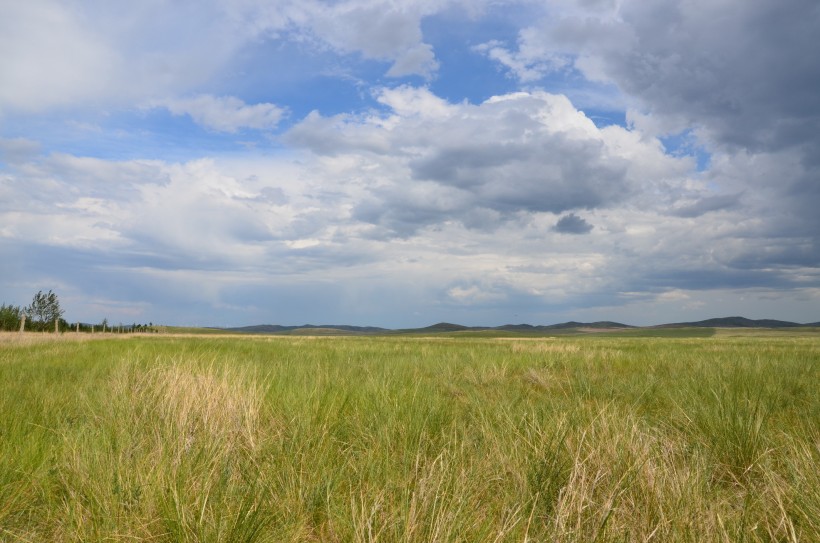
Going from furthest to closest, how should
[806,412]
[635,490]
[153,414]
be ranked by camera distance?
[806,412] → [153,414] → [635,490]

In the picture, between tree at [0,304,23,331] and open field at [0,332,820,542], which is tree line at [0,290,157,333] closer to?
tree at [0,304,23,331]

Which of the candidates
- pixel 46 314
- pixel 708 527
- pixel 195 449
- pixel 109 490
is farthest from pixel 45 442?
pixel 46 314

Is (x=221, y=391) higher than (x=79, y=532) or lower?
higher

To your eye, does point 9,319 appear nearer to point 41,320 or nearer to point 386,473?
point 41,320

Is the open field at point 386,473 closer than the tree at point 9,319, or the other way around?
the open field at point 386,473

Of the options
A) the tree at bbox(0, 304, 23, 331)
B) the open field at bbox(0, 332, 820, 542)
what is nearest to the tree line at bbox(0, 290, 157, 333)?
the tree at bbox(0, 304, 23, 331)

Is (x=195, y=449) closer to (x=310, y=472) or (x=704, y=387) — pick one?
(x=310, y=472)

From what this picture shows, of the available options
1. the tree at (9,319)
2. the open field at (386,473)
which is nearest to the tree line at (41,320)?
the tree at (9,319)

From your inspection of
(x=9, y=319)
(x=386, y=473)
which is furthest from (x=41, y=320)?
(x=386, y=473)

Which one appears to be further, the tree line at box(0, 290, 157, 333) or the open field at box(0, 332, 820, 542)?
the tree line at box(0, 290, 157, 333)

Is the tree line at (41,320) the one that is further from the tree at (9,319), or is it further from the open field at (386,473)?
the open field at (386,473)

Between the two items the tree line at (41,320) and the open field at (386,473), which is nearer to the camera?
the open field at (386,473)

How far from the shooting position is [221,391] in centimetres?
543

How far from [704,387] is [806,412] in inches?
46.5
